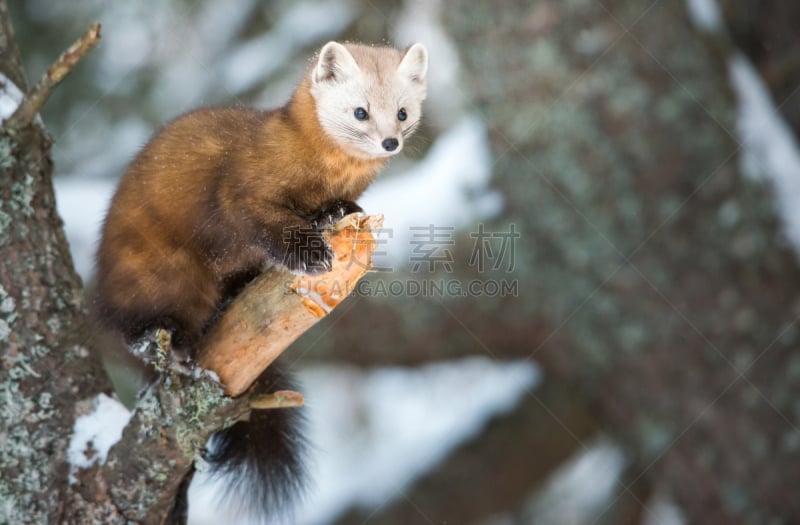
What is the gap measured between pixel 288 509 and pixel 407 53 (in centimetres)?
130

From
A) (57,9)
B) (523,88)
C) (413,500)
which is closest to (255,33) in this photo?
(57,9)

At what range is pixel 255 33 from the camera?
4.77 meters

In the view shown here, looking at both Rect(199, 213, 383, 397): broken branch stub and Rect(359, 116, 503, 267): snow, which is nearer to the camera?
Rect(199, 213, 383, 397): broken branch stub

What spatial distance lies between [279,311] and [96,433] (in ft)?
1.93

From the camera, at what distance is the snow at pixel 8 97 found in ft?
7.48

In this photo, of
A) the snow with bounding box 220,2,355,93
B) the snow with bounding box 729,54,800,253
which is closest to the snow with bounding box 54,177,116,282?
the snow with bounding box 220,2,355,93

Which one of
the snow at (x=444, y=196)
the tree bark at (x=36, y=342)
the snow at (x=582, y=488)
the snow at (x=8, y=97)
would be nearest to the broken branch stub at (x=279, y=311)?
the tree bark at (x=36, y=342)

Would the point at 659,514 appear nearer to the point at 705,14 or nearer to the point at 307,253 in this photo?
the point at 705,14

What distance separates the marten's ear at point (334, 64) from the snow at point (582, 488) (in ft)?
9.39

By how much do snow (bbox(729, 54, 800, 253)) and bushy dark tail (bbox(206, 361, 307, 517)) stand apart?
2.24m

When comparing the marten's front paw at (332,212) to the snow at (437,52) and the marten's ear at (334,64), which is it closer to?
the marten's ear at (334,64)

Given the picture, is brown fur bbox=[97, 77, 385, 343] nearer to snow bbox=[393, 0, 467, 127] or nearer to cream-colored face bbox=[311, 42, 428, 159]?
cream-colored face bbox=[311, 42, 428, 159]

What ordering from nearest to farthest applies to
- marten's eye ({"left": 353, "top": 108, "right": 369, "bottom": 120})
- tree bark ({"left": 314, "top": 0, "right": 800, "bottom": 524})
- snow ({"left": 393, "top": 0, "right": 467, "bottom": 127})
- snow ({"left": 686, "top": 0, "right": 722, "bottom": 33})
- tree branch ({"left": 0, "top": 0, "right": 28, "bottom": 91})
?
marten's eye ({"left": 353, "top": 108, "right": 369, "bottom": 120}), tree branch ({"left": 0, "top": 0, "right": 28, "bottom": 91}), tree bark ({"left": 314, "top": 0, "right": 800, "bottom": 524}), snow ({"left": 686, "top": 0, "right": 722, "bottom": 33}), snow ({"left": 393, "top": 0, "right": 467, "bottom": 127})

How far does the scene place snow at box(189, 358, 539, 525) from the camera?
4.63 meters
